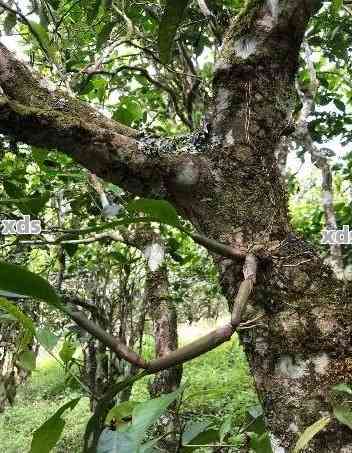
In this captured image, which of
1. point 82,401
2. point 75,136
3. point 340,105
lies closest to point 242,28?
point 75,136

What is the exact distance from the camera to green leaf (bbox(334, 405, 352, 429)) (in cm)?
55

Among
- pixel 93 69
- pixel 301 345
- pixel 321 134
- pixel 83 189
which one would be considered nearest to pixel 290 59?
pixel 301 345

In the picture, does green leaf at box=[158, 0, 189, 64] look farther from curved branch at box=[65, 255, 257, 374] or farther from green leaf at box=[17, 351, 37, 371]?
green leaf at box=[17, 351, 37, 371]

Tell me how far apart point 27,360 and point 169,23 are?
0.61m

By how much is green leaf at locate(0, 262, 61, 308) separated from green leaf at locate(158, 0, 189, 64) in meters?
0.41

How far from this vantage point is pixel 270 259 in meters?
0.68

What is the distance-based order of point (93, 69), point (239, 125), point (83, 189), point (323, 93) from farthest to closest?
point (323, 93)
point (83, 189)
point (93, 69)
point (239, 125)

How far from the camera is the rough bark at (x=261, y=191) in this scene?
0.65 metres

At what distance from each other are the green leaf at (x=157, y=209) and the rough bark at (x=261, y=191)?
21 cm

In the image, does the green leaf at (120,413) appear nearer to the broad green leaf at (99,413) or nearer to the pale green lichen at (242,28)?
the broad green leaf at (99,413)

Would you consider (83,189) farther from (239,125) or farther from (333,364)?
(333,364)

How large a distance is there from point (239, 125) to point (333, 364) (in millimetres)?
366

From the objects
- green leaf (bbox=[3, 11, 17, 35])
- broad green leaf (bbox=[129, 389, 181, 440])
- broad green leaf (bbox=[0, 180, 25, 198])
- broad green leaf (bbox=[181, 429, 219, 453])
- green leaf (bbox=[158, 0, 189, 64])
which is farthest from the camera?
green leaf (bbox=[3, 11, 17, 35])

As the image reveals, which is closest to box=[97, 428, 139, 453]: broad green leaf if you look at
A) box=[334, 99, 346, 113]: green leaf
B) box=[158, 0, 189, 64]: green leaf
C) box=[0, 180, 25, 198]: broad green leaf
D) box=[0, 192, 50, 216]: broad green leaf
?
box=[0, 192, 50, 216]: broad green leaf
